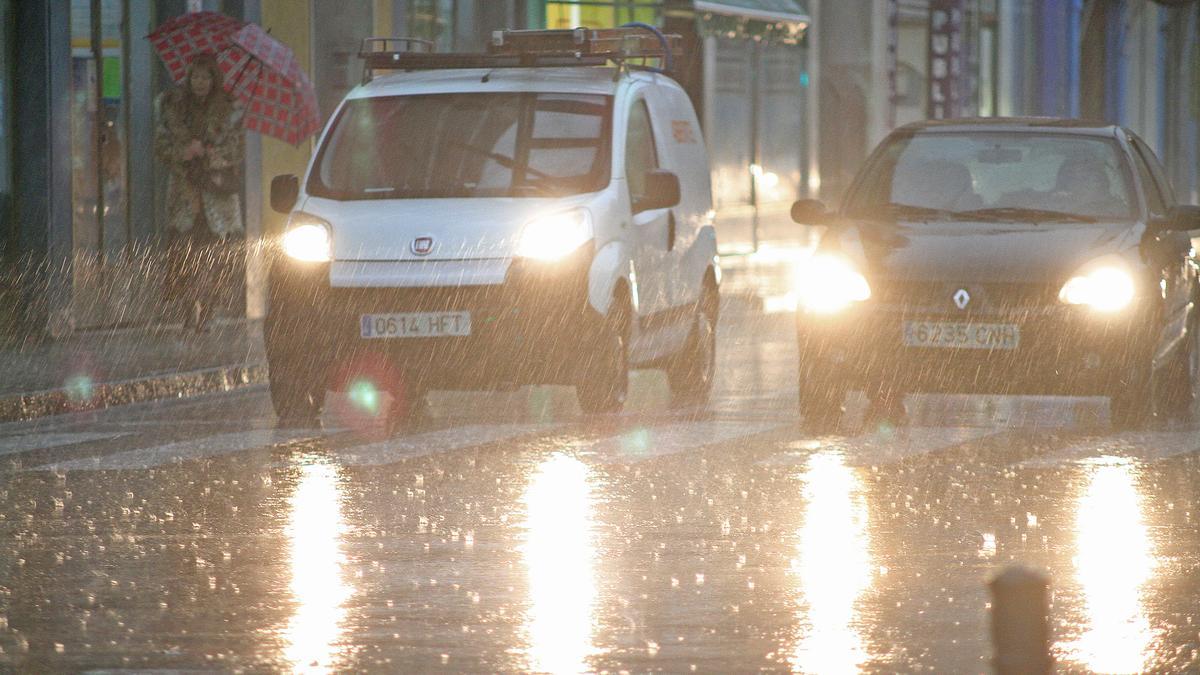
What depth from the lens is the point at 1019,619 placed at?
13.2 feet

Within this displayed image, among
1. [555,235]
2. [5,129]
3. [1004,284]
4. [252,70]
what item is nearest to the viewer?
[1004,284]

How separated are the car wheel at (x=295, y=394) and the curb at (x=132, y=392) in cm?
144

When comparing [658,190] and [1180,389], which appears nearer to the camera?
[1180,389]

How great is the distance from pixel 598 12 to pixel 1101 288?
18166 mm

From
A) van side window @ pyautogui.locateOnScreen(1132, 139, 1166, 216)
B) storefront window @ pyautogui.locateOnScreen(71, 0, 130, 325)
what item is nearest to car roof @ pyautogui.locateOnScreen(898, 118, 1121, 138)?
van side window @ pyautogui.locateOnScreen(1132, 139, 1166, 216)

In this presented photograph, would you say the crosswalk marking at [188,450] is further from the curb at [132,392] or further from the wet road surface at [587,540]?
the curb at [132,392]

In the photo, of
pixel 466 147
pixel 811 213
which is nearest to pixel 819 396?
pixel 811 213

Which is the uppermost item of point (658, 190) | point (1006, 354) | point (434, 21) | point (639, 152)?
point (434, 21)

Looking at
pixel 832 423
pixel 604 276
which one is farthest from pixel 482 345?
pixel 832 423

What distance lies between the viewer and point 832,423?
1187cm

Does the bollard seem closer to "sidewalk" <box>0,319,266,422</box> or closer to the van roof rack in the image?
"sidewalk" <box>0,319,266,422</box>

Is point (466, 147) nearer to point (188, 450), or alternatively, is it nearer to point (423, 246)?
point (423, 246)

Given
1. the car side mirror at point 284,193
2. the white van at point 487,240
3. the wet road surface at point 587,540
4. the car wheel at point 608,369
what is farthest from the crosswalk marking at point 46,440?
the car wheel at point 608,369

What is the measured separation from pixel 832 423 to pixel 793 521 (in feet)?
10.7
